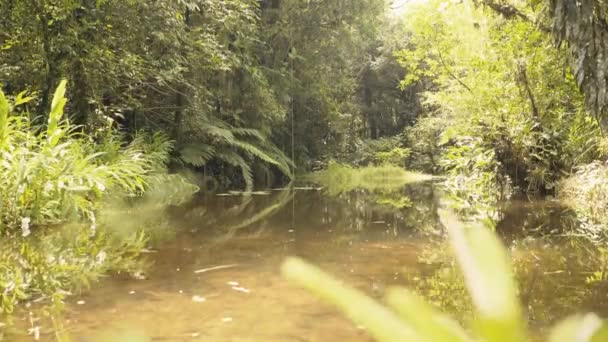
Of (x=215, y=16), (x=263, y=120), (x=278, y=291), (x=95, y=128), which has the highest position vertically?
(x=215, y=16)

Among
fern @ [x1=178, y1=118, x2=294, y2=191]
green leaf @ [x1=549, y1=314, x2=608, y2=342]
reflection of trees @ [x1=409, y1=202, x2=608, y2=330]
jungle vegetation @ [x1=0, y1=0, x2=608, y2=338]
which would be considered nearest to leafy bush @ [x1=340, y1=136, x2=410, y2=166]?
jungle vegetation @ [x1=0, y1=0, x2=608, y2=338]

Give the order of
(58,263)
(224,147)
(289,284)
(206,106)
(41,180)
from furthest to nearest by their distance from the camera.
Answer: (224,147)
(206,106)
(41,180)
(58,263)
(289,284)

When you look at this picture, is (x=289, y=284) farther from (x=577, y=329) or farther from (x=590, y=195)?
(x=590, y=195)

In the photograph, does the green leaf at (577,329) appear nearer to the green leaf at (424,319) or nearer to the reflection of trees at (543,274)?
the green leaf at (424,319)

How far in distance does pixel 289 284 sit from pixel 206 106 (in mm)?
10257

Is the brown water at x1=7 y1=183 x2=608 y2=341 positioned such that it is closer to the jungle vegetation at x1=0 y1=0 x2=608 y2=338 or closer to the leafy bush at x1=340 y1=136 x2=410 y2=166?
the jungle vegetation at x1=0 y1=0 x2=608 y2=338

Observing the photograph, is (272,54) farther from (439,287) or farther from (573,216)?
(439,287)

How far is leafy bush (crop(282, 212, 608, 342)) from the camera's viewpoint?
0.23 m

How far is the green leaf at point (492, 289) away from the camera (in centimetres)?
23

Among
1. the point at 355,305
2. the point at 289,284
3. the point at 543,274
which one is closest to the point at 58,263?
the point at 289,284

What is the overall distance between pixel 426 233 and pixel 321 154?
16206 mm

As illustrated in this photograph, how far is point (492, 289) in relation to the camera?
0.23 metres

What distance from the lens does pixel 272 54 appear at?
17.3 meters

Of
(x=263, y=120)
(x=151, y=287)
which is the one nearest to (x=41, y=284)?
(x=151, y=287)
